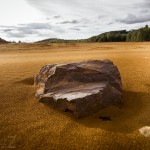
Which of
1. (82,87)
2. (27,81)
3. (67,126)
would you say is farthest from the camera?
(27,81)

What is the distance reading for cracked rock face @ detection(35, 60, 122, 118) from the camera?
4570 millimetres

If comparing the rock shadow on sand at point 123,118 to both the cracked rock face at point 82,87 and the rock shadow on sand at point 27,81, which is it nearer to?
the cracked rock face at point 82,87

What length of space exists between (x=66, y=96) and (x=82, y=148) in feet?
3.71

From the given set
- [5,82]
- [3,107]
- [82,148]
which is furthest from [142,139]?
[5,82]

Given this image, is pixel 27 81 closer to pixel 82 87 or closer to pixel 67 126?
pixel 82 87

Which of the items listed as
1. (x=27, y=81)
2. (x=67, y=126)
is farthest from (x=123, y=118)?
(x=27, y=81)

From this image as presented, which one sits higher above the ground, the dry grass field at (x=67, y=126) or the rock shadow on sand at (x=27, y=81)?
the rock shadow on sand at (x=27, y=81)

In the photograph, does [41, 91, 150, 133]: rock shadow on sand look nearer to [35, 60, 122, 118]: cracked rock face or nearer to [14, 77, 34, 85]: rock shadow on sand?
[35, 60, 122, 118]: cracked rock face

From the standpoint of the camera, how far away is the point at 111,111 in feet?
15.6

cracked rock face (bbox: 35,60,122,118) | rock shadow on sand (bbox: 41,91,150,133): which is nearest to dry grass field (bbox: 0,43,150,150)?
rock shadow on sand (bbox: 41,91,150,133)

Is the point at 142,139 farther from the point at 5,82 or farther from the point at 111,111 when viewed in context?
the point at 5,82

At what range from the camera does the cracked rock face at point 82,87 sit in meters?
4.57

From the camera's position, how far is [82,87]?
508 centimetres

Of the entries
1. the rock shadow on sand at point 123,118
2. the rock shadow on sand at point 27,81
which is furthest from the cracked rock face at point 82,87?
the rock shadow on sand at point 27,81
